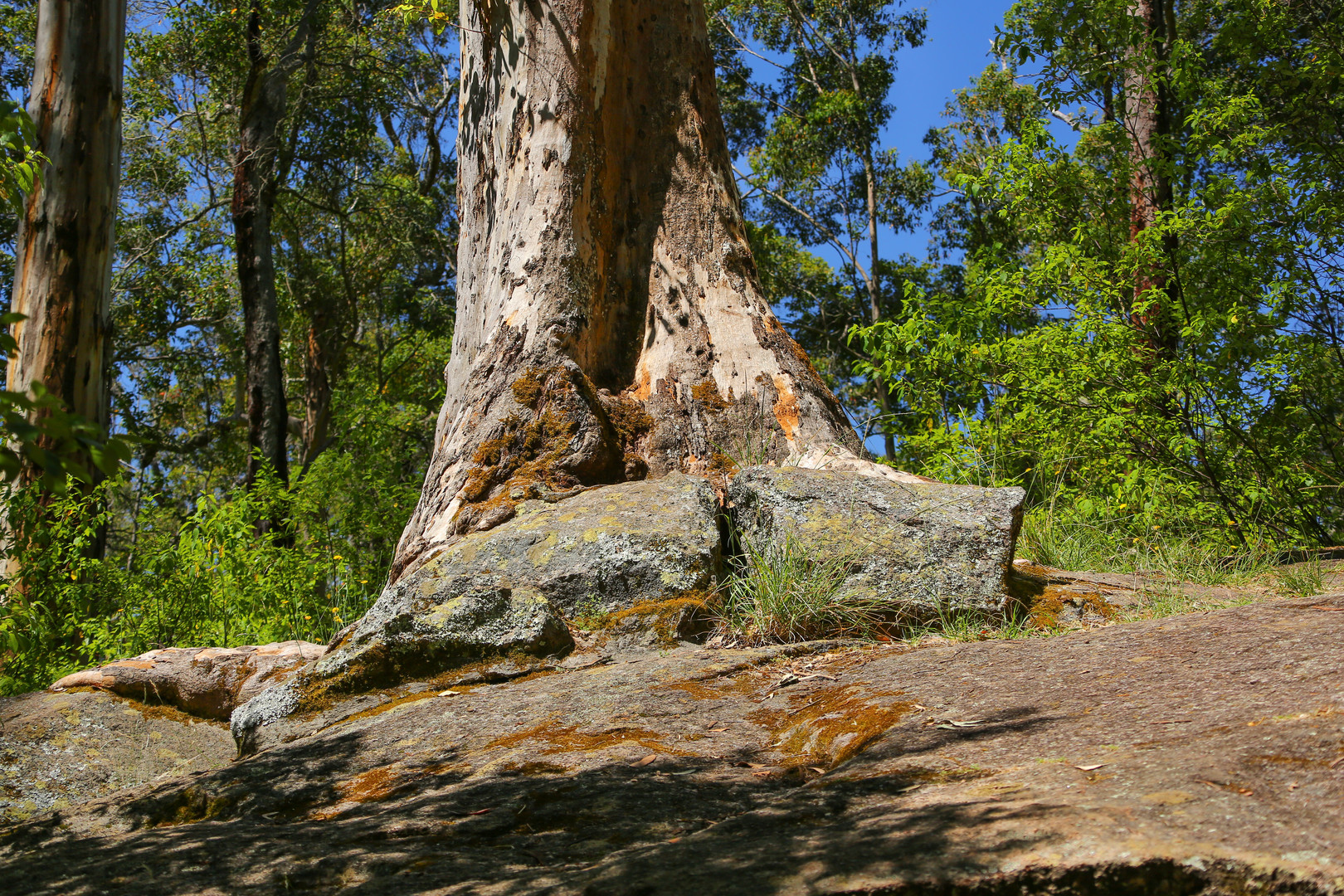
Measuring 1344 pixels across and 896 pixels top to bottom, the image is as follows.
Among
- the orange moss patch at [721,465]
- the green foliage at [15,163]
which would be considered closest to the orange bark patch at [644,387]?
the orange moss patch at [721,465]

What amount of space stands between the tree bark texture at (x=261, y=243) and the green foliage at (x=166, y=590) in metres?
5.00

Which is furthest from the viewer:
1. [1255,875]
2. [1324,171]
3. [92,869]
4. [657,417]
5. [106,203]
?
[106,203]

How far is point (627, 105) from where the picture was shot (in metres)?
6.72

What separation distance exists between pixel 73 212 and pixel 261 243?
4.63 meters

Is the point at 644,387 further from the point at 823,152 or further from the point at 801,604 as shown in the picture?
the point at 823,152

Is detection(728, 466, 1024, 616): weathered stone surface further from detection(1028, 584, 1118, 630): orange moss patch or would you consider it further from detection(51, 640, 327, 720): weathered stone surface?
detection(51, 640, 327, 720): weathered stone surface

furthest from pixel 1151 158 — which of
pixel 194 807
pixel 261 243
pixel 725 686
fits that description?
pixel 261 243

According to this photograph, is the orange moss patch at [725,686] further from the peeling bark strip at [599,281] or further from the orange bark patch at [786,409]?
the orange bark patch at [786,409]

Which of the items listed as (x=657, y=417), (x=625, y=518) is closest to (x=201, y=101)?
(x=657, y=417)

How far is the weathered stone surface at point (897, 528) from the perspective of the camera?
418 cm

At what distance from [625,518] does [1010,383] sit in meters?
3.87

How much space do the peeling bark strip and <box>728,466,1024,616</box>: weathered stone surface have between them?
959 millimetres

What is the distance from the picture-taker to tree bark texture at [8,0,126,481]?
758cm

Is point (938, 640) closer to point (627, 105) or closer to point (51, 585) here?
point (627, 105)
